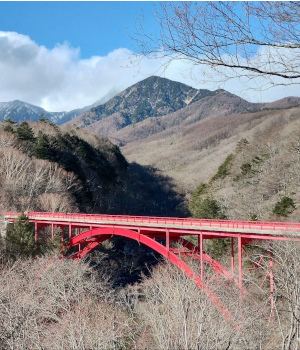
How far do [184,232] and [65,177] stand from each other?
2069 cm

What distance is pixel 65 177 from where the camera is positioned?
1417 inches

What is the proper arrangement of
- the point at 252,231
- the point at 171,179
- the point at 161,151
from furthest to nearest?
the point at 161,151 < the point at 171,179 < the point at 252,231

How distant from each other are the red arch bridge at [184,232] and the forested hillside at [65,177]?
18.5 feet

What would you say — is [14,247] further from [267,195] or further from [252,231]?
[267,195]

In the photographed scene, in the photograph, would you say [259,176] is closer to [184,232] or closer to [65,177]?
[65,177]

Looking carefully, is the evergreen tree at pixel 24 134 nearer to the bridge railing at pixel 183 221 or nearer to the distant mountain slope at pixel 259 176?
the bridge railing at pixel 183 221

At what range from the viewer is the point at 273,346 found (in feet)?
33.7

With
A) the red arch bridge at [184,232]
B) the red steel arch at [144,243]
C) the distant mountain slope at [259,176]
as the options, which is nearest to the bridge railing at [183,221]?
the red arch bridge at [184,232]

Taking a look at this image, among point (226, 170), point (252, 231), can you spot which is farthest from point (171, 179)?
point (252, 231)

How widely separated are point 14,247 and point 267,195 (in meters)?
24.3

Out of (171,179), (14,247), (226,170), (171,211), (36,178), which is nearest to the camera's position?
(14,247)

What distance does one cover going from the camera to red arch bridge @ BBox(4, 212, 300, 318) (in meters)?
15.0

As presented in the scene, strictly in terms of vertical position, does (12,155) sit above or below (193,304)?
above

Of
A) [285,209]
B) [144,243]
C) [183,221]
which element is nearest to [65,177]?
[144,243]
